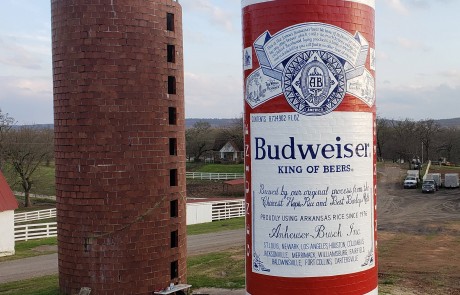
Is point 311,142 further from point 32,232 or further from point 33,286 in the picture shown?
point 32,232

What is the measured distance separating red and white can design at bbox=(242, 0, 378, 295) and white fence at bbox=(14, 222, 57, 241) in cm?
2621

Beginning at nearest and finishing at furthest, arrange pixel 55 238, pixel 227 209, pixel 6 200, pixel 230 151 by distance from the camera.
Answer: pixel 6 200 → pixel 55 238 → pixel 227 209 → pixel 230 151

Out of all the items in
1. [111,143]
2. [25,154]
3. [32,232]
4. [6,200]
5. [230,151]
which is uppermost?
[111,143]

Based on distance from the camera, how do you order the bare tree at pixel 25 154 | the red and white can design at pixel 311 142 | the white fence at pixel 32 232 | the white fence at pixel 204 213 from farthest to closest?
the bare tree at pixel 25 154 < the white fence at pixel 204 213 < the white fence at pixel 32 232 < the red and white can design at pixel 311 142

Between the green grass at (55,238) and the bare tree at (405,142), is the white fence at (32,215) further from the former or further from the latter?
the bare tree at (405,142)

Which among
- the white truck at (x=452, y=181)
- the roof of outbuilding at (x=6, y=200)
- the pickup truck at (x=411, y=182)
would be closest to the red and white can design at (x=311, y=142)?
the roof of outbuilding at (x=6, y=200)

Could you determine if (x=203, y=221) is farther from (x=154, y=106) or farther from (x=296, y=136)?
(x=296, y=136)

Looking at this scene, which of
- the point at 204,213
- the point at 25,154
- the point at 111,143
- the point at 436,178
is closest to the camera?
the point at 111,143

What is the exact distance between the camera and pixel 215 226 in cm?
3488

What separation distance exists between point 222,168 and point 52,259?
168 feet

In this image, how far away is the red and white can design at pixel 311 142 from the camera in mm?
7477

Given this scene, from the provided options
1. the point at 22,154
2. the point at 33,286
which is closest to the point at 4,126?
the point at 22,154

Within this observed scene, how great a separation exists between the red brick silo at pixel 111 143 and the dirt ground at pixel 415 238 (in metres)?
3.45

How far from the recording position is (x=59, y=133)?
1326 cm
